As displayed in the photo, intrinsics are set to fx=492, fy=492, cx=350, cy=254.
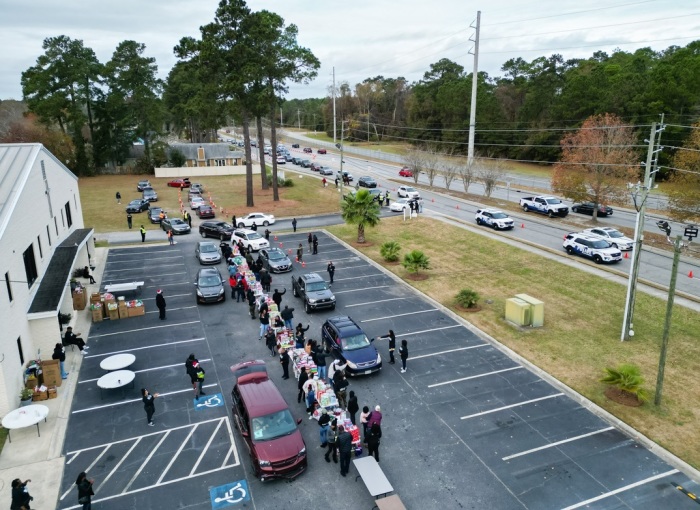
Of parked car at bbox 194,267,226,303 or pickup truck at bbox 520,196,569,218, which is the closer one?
parked car at bbox 194,267,226,303

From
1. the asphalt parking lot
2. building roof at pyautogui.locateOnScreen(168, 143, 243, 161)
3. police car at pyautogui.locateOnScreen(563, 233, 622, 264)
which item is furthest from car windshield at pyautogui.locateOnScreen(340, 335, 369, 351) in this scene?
building roof at pyautogui.locateOnScreen(168, 143, 243, 161)

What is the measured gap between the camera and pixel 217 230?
40.0 m

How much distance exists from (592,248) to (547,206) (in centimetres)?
A: 1484

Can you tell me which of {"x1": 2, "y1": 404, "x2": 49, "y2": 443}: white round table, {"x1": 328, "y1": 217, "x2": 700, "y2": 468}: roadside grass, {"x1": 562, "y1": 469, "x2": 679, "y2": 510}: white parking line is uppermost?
{"x1": 2, "y1": 404, "x2": 49, "y2": 443}: white round table

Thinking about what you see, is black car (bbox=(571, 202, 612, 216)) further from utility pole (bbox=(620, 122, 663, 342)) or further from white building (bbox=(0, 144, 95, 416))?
white building (bbox=(0, 144, 95, 416))

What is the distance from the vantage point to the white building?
16.7 m

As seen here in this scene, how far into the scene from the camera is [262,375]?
16.0 metres

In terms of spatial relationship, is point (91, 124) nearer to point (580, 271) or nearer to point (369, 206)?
point (369, 206)

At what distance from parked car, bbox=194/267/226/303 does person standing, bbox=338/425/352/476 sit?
1444 centimetres

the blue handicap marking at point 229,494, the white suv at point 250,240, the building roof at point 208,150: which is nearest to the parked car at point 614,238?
the white suv at point 250,240

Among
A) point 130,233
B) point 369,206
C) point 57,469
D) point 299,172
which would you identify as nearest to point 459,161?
point 299,172

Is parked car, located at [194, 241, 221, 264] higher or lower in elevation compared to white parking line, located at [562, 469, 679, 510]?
higher

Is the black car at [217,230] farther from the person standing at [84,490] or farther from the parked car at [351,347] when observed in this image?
the person standing at [84,490]

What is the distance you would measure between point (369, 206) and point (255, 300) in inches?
562
